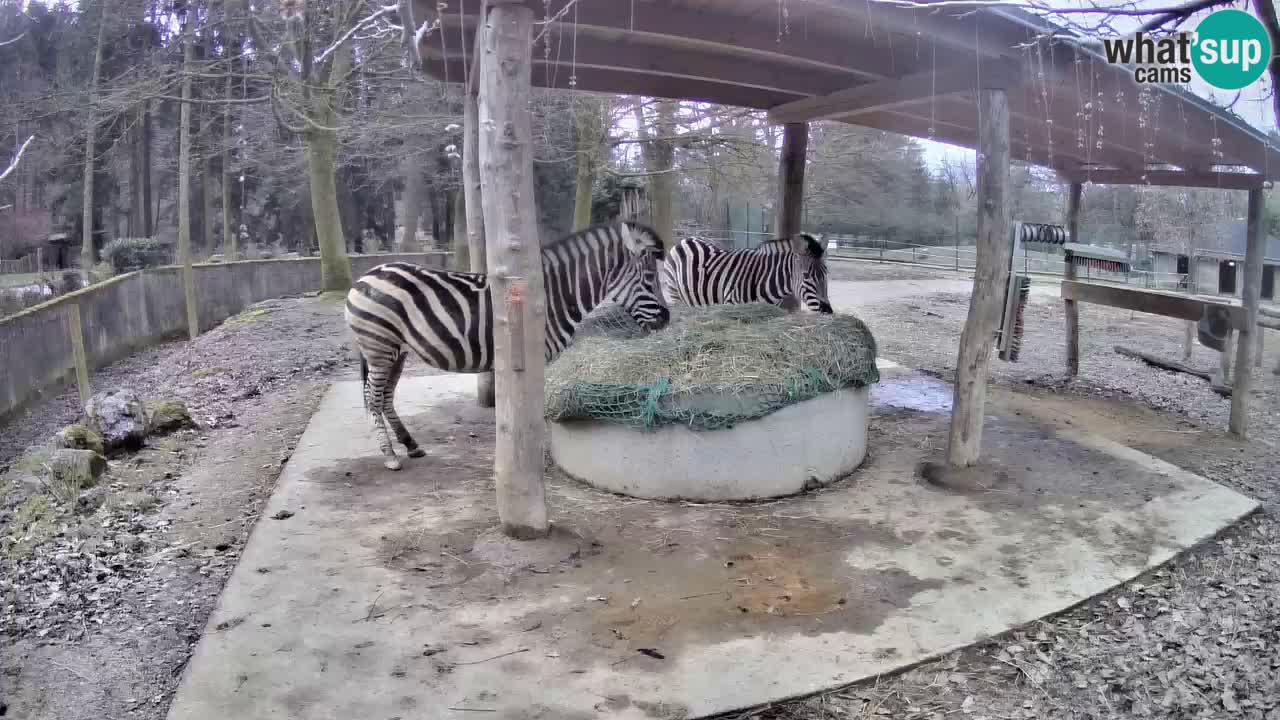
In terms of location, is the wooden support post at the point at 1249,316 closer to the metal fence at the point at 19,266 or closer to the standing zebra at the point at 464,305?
the standing zebra at the point at 464,305

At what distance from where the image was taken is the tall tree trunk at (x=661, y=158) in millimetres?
14188

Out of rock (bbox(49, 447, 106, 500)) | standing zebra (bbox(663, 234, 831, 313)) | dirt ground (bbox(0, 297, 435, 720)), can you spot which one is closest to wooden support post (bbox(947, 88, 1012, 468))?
standing zebra (bbox(663, 234, 831, 313))

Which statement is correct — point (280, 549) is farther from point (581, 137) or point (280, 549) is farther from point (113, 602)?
point (581, 137)

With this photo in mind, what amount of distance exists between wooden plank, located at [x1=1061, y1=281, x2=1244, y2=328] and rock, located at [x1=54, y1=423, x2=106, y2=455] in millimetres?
9478

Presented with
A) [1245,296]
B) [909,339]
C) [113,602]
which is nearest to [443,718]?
[113,602]

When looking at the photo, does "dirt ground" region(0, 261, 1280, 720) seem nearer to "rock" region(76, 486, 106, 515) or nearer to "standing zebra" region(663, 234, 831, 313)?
"rock" region(76, 486, 106, 515)

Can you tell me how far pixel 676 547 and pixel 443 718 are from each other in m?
1.94

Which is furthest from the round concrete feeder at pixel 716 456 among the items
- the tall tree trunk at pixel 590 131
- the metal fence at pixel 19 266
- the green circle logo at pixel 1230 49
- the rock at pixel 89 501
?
the metal fence at pixel 19 266

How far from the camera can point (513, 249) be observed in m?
4.41

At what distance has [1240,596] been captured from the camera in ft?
13.5

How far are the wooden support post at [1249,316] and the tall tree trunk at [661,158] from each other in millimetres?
7885

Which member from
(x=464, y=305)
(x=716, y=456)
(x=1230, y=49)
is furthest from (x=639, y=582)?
(x=1230, y=49)

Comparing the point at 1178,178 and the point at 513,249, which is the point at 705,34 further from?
the point at 1178,178

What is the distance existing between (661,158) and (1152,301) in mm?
8866
